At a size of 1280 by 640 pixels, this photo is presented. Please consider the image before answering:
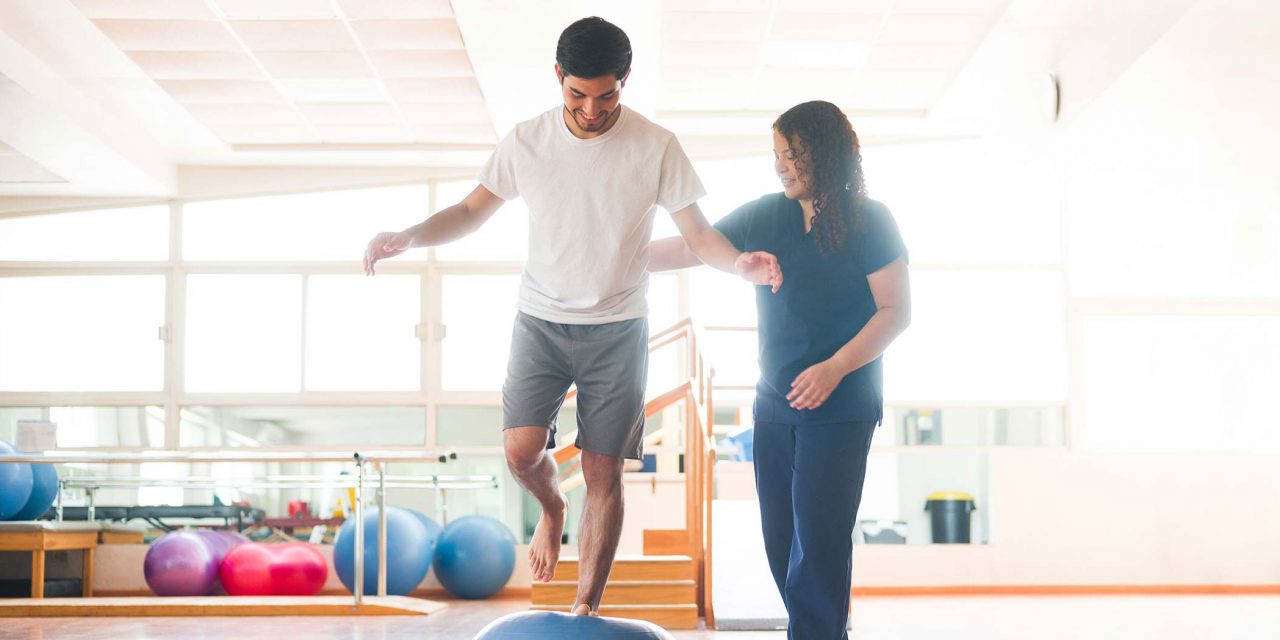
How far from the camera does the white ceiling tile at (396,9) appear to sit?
20.0 ft

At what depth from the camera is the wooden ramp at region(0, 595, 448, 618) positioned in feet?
21.5

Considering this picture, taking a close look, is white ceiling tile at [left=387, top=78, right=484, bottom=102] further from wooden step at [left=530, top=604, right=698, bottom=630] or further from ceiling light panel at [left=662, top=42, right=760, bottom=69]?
wooden step at [left=530, top=604, right=698, bottom=630]

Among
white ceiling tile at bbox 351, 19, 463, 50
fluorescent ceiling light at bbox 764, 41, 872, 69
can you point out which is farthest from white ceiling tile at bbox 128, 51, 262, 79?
fluorescent ceiling light at bbox 764, 41, 872, 69

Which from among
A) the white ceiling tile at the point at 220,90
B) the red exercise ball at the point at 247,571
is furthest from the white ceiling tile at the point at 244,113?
the red exercise ball at the point at 247,571

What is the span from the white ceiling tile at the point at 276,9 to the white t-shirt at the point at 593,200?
12.3ft

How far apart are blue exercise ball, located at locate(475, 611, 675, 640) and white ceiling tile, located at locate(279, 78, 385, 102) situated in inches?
211

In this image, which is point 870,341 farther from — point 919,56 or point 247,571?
point 247,571

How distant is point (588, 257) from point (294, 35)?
14.5 ft

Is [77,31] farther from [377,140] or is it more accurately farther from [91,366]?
[91,366]

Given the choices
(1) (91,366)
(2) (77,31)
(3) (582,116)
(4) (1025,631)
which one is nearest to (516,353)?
(3) (582,116)

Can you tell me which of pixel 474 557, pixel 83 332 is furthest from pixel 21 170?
pixel 474 557

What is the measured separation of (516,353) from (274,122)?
5.90 metres

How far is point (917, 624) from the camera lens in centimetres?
640

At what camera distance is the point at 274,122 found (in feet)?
26.7
